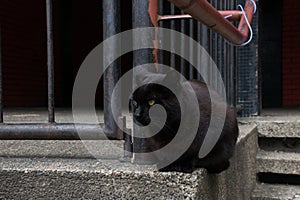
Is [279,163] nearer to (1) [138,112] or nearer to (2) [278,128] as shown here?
(2) [278,128]

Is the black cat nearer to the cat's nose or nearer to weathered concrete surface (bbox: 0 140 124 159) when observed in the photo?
the cat's nose

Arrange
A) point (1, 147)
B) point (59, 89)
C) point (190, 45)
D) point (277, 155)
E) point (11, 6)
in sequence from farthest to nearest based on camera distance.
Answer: point (59, 89) → point (11, 6) → point (277, 155) → point (190, 45) → point (1, 147)

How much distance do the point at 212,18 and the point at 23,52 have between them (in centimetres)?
453

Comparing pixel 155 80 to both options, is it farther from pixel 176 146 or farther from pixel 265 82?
pixel 265 82

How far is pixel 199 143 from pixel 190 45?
2.26 ft

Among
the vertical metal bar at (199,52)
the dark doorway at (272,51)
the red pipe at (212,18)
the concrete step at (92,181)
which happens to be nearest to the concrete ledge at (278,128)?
the vertical metal bar at (199,52)

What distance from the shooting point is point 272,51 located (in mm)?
5383

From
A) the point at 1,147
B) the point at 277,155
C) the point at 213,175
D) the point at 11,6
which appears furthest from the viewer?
the point at 11,6

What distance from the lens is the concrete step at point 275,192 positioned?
1.92m

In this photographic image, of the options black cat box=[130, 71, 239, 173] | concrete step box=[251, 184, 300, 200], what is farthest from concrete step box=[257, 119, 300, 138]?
black cat box=[130, 71, 239, 173]

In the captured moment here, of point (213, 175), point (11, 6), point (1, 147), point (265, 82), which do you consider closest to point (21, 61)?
point (11, 6)

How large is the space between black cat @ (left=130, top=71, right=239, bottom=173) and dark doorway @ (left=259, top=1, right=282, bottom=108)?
4.24m

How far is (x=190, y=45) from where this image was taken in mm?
1758

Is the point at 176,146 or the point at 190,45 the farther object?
the point at 190,45
